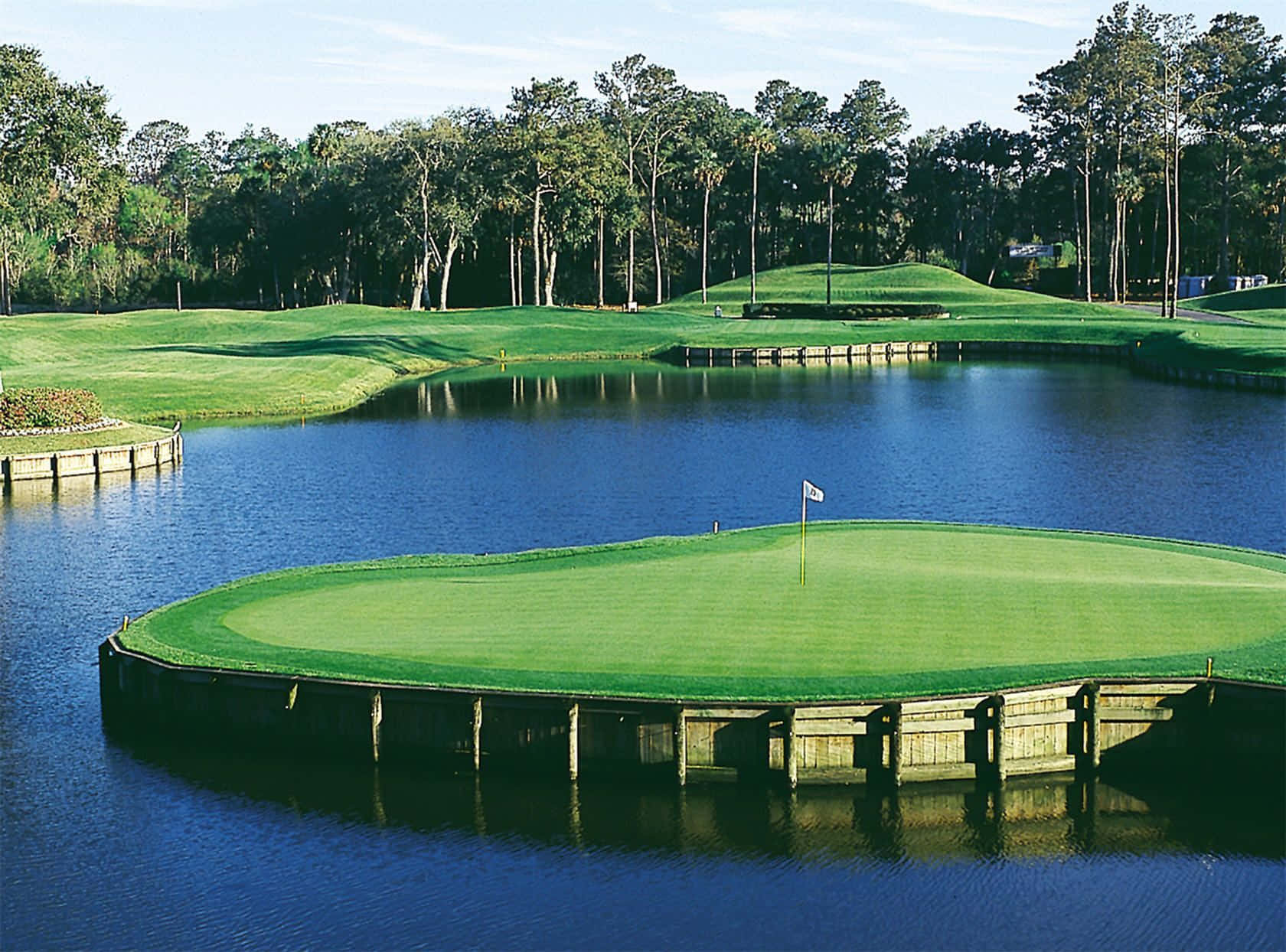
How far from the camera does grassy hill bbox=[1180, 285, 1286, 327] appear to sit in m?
138

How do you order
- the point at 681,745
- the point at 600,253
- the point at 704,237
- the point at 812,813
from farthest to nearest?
the point at 704,237 → the point at 600,253 → the point at 681,745 → the point at 812,813

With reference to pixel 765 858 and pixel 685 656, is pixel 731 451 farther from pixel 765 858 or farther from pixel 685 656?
pixel 765 858

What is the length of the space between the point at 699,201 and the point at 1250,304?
65.3 metres

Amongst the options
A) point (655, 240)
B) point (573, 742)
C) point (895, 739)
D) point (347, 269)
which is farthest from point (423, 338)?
point (895, 739)

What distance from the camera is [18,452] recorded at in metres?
64.6

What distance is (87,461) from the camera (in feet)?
216

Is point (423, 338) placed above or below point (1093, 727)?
above

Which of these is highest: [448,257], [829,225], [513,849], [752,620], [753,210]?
[753,210]

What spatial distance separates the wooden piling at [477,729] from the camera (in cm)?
2789

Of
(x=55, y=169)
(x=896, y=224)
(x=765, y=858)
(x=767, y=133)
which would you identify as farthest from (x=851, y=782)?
(x=896, y=224)

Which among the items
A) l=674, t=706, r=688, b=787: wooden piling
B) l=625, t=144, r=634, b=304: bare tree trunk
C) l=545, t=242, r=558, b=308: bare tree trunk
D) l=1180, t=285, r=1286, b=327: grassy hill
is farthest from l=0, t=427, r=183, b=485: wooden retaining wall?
l=1180, t=285, r=1286, b=327: grassy hill

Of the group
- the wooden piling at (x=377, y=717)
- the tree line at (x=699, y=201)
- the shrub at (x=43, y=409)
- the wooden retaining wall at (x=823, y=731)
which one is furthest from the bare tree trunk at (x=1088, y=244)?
the wooden piling at (x=377, y=717)

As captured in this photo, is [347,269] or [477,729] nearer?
[477,729]

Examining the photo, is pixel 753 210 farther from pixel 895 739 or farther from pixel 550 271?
pixel 895 739
